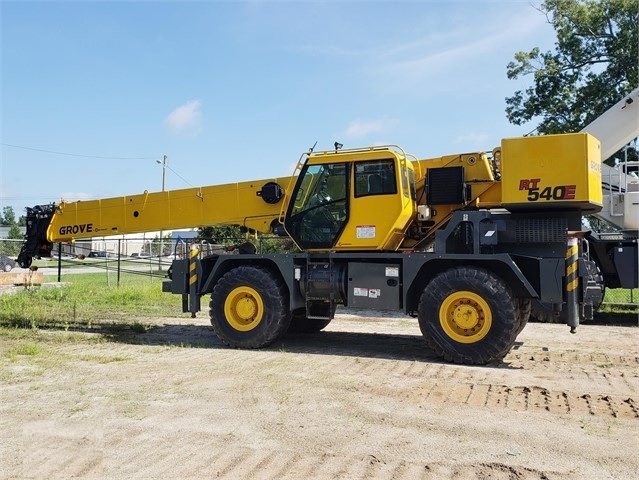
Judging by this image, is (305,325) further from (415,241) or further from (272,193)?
(415,241)

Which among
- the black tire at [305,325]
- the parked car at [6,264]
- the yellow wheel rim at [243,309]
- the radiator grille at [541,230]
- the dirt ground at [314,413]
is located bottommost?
the dirt ground at [314,413]

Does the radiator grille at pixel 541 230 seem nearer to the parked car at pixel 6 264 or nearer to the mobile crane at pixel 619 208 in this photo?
the mobile crane at pixel 619 208

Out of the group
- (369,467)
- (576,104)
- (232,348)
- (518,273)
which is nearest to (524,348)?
(518,273)

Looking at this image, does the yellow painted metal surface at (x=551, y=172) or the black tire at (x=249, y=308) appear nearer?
the yellow painted metal surface at (x=551, y=172)

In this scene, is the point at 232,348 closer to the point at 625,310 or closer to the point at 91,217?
the point at 91,217

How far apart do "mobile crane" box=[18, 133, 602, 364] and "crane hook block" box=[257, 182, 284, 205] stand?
0.06 ft

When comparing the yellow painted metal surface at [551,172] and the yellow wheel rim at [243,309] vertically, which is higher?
the yellow painted metal surface at [551,172]

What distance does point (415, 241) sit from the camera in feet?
30.7

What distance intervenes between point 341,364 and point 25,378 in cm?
405

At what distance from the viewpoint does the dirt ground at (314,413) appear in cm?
441

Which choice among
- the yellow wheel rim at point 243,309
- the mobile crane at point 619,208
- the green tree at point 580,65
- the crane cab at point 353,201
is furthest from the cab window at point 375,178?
the green tree at point 580,65

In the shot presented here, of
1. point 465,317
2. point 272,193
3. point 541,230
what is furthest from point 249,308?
point 541,230

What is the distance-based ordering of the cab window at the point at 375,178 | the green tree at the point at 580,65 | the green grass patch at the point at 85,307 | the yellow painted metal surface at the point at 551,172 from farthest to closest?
1. the green tree at the point at 580,65
2. the green grass patch at the point at 85,307
3. the cab window at the point at 375,178
4. the yellow painted metal surface at the point at 551,172

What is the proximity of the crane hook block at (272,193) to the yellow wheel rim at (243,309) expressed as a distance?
5.14 ft
